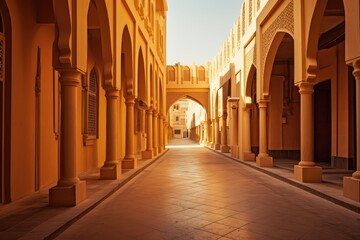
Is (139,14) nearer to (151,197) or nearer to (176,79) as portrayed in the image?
(151,197)

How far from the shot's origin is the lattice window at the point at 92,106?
12172 mm

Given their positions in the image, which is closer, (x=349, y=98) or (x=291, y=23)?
(x=291, y=23)

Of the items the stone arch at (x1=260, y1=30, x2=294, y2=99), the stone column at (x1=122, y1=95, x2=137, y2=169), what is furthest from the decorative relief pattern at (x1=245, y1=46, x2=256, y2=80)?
the stone column at (x1=122, y1=95, x2=137, y2=169)

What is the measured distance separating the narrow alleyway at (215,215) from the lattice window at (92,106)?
3.99m

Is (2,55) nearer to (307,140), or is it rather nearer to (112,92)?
(112,92)

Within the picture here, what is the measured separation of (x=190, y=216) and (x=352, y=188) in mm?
3172

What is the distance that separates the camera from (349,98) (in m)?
12.5

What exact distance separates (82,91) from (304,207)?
767cm

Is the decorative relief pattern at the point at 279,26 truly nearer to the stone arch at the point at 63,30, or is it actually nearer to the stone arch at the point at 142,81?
the stone arch at the point at 142,81

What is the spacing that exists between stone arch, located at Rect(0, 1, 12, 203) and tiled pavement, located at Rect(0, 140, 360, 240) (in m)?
0.45

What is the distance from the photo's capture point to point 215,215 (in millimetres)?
5883

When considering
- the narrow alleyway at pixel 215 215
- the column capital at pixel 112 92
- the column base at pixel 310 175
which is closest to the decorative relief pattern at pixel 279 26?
the column base at pixel 310 175

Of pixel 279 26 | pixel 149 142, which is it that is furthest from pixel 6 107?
pixel 149 142

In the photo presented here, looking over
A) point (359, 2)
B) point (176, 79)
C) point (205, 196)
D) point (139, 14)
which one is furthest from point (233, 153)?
point (176, 79)
